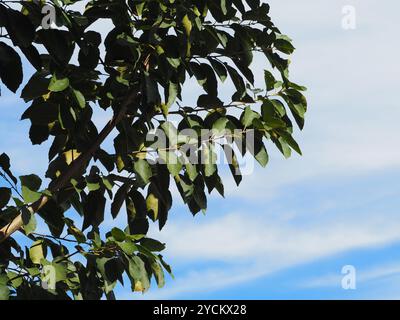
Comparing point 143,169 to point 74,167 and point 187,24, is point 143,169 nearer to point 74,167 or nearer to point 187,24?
point 74,167

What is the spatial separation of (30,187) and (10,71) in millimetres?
728

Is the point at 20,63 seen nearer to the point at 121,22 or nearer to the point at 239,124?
the point at 121,22

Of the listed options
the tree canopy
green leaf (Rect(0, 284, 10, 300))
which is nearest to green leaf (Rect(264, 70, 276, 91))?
the tree canopy

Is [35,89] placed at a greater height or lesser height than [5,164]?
greater

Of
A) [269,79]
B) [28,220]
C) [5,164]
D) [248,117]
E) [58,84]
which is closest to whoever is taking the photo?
[28,220]

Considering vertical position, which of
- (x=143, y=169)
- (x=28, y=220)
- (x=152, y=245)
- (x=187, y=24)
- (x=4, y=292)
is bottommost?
(x=4, y=292)

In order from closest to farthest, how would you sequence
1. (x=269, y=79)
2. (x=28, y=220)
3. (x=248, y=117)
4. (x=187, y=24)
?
(x=28, y=220)
(x=187, y=24)
(x=248, y=117)
(x=269, y=79)

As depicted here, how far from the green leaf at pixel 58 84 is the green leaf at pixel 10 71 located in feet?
0.66

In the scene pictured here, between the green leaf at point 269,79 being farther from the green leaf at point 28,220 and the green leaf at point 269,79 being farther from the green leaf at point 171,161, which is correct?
the green leaf at point 28,220

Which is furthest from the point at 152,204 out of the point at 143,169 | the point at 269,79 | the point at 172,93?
the point at 269,79

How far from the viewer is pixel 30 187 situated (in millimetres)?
4836

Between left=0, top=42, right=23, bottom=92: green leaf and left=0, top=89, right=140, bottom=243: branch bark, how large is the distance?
0.64m

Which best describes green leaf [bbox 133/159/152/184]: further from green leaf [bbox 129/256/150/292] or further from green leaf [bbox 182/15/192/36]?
green leaf [bbox 182/15/192/36]

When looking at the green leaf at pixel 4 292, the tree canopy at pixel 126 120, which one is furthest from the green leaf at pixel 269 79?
the green leaf at pixel 4 292
